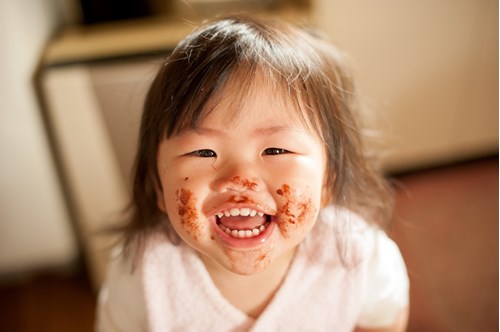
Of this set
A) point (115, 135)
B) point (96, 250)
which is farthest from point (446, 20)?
point (96, 250)

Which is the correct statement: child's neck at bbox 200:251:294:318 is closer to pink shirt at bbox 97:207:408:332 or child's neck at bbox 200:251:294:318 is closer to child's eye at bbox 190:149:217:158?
pink shirt at bbox 97:207:408:332

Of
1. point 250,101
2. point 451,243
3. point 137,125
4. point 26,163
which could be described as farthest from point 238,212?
point 451,243

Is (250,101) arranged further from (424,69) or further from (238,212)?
(424,69)

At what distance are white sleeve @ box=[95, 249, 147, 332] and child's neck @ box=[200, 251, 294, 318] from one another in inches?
4.8

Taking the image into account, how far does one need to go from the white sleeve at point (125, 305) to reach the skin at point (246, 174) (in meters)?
0.21

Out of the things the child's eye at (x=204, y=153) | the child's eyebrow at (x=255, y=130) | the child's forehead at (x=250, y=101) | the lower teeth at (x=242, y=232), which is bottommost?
the lower teeth at (x=242, y=232)

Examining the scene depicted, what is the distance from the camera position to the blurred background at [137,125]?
3.85ft

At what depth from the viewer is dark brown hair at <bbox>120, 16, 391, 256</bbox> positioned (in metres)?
0.57

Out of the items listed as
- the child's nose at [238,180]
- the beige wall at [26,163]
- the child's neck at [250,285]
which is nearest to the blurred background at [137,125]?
the beige wall at [26,163]

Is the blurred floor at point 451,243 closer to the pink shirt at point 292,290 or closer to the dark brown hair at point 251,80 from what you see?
the pink shirt at point 292,290

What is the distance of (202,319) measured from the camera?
2.40ft

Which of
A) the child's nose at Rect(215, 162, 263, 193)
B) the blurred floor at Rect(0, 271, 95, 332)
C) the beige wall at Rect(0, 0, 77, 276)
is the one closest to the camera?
the child's nose at Rect(215, 162, 263, 193)

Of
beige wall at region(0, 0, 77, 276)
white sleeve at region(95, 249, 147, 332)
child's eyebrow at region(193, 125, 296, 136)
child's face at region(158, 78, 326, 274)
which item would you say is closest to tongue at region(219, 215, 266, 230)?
child's face at region(158, 78, 326, 274)

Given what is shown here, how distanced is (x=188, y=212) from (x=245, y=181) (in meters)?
0.08
